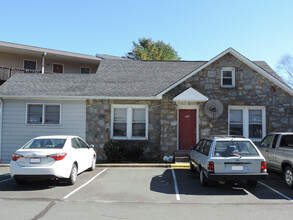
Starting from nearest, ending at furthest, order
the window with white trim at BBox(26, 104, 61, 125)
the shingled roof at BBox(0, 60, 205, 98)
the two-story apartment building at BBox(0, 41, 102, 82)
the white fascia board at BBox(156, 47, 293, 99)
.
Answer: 1. the white fascia board at BBox(156, 47, 293, 99)
2. the shingled roof at BBox(0, 60, 205, 98)
3. the window with white trim at BBox(26, 104, 61, 125)
4. the two-story apartment building at BBox(0, 41, 102, 82)

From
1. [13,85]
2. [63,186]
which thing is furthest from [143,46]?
[63,186]

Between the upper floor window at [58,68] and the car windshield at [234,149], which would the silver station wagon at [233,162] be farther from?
the upper floor window at [58,68]

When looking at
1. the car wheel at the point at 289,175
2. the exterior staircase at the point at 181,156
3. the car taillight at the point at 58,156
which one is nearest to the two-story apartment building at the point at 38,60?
the exterior staircase at the point at 181,156

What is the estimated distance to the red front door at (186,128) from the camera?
1301cm

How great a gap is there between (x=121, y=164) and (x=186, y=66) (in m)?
8.59

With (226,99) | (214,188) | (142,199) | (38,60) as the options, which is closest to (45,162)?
(142,199)

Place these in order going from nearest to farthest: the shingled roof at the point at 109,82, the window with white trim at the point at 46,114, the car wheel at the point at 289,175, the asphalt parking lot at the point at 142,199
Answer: the asphalt parking lot at the point at 142,199 < the car wheel at the point at 289,175 < the shingled roof at the point at 109,82 < the window with white trim at the point at 46,114

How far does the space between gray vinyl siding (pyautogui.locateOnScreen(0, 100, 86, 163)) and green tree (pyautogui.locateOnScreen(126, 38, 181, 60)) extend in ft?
101

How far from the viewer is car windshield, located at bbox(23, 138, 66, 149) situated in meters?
8.02

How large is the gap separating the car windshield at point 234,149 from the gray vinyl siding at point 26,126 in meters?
7.80

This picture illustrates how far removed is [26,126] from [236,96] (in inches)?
419

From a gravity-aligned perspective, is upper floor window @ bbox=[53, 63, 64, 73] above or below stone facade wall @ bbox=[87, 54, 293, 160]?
above

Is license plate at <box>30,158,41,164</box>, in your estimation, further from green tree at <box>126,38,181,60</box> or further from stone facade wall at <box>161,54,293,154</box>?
green tree at <box>126,38,181,60</box>

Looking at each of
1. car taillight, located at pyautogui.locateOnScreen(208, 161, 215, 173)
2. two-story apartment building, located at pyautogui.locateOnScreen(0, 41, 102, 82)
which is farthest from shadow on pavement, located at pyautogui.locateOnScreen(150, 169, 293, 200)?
two-story apartment building, located at pyautogui.locateOnScreen(0, 41, 102, 82)
